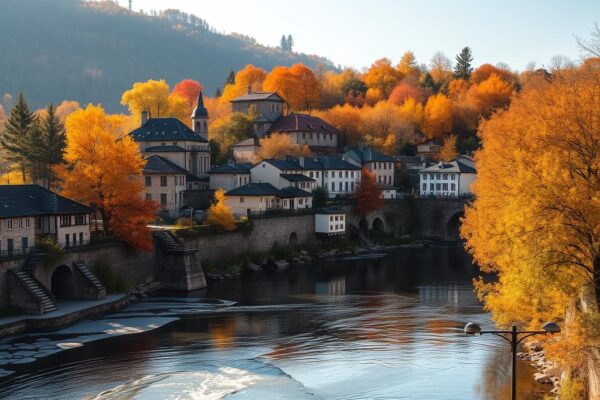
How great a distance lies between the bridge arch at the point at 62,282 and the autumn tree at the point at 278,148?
151 feet

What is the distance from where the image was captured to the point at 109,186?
5566cm

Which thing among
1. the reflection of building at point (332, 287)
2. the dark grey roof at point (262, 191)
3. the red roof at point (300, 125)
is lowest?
the reflection of building at point (332, 287)

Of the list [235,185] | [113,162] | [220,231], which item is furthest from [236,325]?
[235,185]

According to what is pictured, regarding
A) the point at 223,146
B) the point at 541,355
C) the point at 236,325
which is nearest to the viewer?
the point at 541,355

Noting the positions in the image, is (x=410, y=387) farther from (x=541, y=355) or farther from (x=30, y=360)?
(x=30, y=360)

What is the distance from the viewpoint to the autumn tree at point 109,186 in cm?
5538

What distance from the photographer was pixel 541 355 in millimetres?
36500

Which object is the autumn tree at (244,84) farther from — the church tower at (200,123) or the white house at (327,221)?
the white house at (327,221)

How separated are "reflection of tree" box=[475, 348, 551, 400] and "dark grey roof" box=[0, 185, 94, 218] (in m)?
28.1

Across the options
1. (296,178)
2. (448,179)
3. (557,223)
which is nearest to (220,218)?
(296,178)

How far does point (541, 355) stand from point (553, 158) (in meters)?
12.6

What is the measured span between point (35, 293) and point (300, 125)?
6570 centimetres

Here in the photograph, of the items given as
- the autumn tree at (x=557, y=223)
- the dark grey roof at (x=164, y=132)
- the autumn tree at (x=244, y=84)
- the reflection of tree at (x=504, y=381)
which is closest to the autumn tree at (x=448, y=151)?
the autumn tree at (x=244, y=84)

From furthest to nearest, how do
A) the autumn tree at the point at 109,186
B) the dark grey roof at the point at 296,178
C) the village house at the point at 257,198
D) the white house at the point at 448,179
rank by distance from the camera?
1. the white house at the point at 448,179
2. the dark grey roof at the point at 296,178
3. the village house at the point at 257,198
4. the autumn tree at the point at 109,186
